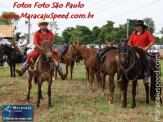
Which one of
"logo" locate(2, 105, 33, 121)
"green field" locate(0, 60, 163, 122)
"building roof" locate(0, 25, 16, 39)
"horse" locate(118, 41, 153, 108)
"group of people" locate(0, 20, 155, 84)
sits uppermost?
"building roof" locate(0, 25, 16, 39)

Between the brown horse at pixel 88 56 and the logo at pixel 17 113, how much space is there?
237 inches

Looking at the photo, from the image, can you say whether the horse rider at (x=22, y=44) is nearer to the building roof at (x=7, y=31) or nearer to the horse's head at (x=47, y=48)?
the horse's head at (x=47, y=48)

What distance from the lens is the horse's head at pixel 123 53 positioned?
24.4 ft

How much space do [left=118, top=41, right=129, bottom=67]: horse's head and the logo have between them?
3099 mm

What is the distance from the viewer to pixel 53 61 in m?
8.05

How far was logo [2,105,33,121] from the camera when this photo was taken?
6434 millimetres

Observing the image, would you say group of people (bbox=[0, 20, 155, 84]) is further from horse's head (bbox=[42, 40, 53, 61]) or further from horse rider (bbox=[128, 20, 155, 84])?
horse's head (bbox=[42, 40, 53, 61])

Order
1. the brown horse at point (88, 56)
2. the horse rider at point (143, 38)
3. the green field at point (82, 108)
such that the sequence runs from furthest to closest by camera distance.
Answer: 1. the brown horse at point (88, 56)
2. the horse rider at point (143, 38)
3. the green field at point (82, 108)

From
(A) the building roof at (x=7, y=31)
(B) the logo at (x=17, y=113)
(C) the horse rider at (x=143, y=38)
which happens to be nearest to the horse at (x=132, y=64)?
(C) the horse rider at (x=143, y=38)

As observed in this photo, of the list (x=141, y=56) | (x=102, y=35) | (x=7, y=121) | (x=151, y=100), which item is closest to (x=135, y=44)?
(x=141, y=56)

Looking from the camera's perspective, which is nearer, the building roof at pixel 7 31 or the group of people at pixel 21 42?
the group of people at pixel 21 42

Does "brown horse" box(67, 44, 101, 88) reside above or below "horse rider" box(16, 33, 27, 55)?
below

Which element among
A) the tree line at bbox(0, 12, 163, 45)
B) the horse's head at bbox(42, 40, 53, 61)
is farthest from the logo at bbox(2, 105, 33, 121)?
the tree line at bbox(0, 12, 163, 45)

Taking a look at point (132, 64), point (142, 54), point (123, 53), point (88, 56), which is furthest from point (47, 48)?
point (88, 56)
